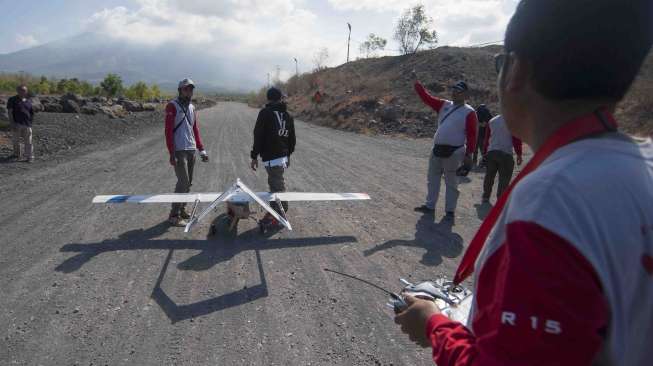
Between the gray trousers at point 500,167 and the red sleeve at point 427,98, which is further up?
the red sleeve at point 427,98

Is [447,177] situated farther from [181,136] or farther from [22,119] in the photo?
[22,119]

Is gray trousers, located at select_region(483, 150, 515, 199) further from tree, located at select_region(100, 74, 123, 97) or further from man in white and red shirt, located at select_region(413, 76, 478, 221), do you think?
tree, located at select_region(100, 74, 123, 97)

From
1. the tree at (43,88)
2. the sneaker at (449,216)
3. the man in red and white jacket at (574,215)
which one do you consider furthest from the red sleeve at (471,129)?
the tree at (43,88)

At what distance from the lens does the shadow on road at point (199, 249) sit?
3.97m

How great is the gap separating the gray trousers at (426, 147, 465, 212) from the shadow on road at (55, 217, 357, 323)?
202 centimetres

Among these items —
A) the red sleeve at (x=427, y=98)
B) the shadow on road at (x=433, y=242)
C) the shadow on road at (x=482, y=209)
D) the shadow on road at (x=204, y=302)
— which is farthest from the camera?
the shadow on road at (x=482, y=209)

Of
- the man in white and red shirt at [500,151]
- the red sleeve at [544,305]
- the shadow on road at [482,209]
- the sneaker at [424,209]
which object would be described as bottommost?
the shadow on road at [482,209]

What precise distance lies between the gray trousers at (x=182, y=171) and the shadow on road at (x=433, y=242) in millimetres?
3166

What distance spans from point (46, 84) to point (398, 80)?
4304 centimetres

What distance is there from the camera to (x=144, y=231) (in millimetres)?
5969

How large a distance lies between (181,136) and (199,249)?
198cm

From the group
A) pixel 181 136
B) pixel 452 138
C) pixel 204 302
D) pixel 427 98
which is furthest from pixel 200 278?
pixel 427 98

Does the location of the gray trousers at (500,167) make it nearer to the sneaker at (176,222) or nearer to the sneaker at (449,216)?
the sneaker at (449,216)

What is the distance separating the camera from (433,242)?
581cm
